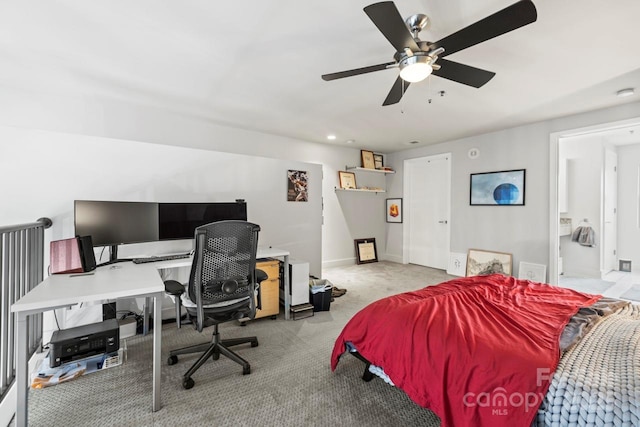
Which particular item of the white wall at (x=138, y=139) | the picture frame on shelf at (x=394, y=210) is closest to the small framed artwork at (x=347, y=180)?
the white wall at (x=138, y=139)

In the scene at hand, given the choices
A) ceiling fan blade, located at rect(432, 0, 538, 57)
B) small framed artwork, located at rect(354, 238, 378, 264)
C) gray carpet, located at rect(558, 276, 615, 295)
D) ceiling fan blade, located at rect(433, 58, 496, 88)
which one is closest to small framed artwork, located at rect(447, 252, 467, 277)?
gray carpet, located at rect(558, 276, 615, 295)

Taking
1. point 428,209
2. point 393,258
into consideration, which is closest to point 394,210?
point 428,209

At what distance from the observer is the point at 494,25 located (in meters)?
1.52

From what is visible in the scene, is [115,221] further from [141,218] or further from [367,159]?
[367,159]

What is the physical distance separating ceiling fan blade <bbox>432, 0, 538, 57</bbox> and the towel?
5050 millimetres

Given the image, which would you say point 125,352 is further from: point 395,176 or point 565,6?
point 395,176

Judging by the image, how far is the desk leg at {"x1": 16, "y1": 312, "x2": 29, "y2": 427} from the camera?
4.58ft

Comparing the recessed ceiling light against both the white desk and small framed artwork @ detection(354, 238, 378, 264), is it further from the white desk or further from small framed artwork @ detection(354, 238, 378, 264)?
the white desk

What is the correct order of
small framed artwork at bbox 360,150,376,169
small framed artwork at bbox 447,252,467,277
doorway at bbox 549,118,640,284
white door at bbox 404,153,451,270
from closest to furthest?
doorway at bbox 549,118,640,284, small framed artwork at bbox 447,252,467,277, white door at bbox 404,153,451,270, small framed artwork at bbox 360,150,376,169

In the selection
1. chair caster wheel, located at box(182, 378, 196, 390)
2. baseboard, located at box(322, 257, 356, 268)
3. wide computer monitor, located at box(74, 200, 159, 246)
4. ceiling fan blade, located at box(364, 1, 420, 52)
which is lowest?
chair caster wheel, located at box(182, 378, 196, 390)

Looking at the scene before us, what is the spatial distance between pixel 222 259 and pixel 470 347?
163 cm

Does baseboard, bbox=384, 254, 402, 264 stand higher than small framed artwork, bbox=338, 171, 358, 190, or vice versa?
small framed artwork, bbox=338, 171, 358, 190

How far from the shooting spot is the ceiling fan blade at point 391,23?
1.45 m

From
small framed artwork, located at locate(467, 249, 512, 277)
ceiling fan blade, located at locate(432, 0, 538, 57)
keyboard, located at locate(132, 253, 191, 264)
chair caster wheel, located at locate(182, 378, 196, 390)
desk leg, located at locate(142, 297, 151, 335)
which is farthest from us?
small framed artwork, located at locate(467, 249, 512, 277)
